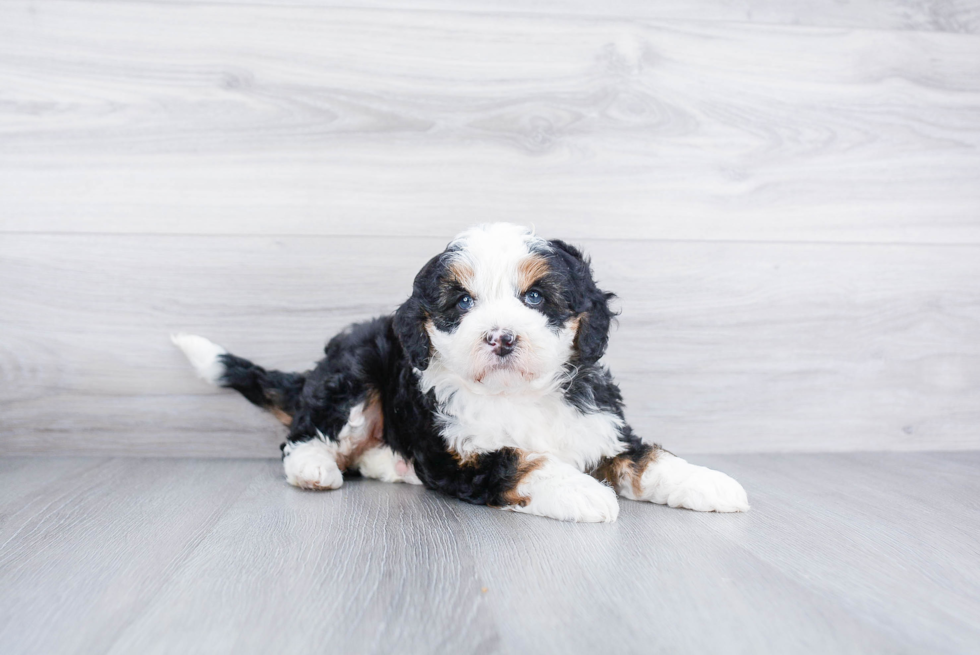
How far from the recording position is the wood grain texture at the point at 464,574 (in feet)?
3.27

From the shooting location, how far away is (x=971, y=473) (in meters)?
2.17

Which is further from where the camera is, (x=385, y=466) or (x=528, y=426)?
(x=385, y=466)

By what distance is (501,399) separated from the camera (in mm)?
1778

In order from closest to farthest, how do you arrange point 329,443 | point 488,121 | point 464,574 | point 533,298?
point 464,574
point 533,298
point 329,443
point 488,121

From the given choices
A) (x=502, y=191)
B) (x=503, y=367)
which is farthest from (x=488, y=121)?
(x=503, y=367)

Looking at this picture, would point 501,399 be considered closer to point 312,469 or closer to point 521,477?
point 521,477

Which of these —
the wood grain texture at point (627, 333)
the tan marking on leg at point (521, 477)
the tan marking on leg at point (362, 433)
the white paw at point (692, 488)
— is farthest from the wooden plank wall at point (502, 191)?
the tan marking on leg at point (521, 477)

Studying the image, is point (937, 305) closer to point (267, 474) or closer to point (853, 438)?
point (853, 438)

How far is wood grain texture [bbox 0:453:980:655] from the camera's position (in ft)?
3.27

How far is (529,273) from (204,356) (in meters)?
1.10

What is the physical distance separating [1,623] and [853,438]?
8.06 feet

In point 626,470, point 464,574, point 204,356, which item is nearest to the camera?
point 464,574

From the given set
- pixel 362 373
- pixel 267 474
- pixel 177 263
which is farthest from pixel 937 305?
pixel 177 263

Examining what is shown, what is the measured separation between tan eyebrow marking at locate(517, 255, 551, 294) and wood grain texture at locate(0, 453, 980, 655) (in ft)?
1.70
